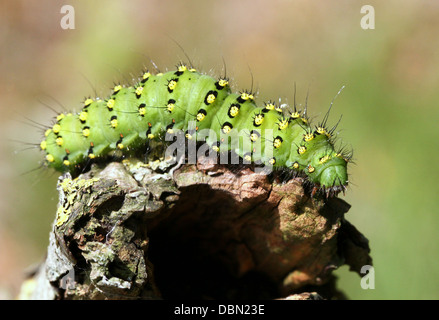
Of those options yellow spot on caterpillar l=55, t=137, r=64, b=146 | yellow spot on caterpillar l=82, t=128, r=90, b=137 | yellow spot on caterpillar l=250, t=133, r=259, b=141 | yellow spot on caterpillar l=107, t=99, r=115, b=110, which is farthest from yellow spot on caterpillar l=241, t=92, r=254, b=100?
yellow spot on caterpillar l=55, t=137, r=64, b=146

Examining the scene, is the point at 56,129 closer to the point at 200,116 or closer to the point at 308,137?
the point at 200,116

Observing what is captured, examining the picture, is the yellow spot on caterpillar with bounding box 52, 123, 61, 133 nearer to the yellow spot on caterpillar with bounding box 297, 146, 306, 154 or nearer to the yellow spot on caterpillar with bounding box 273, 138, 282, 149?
the yellow spot on caterpillar with bounding box 273, 138, 282, 149

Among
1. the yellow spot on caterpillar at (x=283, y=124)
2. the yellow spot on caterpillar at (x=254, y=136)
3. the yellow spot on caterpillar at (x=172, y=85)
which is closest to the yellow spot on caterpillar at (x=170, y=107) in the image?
the yellow spot on caterpillar at (x=172, y=85)

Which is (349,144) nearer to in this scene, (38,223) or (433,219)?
(433,219)

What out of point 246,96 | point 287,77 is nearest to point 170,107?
point 246,96

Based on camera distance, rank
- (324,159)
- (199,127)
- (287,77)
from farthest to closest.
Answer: (287,77), (199,127), (324,159)

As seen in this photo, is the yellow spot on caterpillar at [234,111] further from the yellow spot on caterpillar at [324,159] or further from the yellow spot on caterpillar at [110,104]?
the yellow spot on caterpillar at [110,104]
